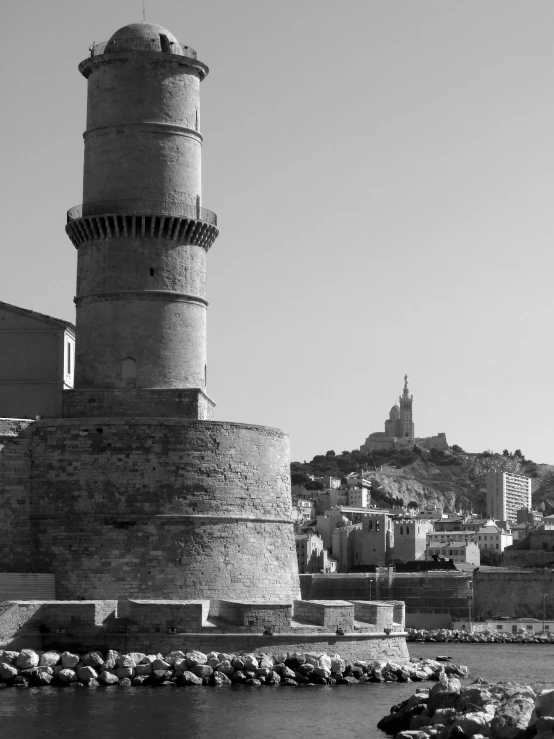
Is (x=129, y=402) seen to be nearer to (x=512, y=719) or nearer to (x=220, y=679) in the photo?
(x=220, y=679)

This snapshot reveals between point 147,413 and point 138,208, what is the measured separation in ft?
14.6

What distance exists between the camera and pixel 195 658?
27.2m

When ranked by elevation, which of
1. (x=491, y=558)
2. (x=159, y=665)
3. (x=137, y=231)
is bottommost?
(x=159, y=665)

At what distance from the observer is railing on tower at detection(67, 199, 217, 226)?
3259cm

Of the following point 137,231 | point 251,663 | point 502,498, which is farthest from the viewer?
point 502,498

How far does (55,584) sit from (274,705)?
6460 millimetres

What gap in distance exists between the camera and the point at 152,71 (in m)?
33.0

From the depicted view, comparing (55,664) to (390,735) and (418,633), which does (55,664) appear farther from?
(418,633)

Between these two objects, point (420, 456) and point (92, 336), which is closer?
point (92, 336)

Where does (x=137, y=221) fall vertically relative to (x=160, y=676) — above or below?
above

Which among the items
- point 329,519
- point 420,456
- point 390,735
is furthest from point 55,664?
point 420,456

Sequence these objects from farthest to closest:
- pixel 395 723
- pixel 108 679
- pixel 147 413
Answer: pixel 147 413, pixel 108 679, pixel 395 723

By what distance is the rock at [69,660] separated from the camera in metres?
26.8

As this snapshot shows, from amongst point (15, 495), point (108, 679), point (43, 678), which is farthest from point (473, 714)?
point (15, 495)
